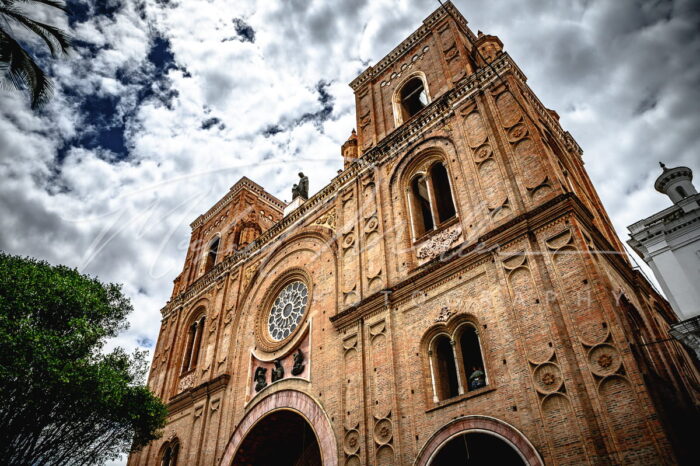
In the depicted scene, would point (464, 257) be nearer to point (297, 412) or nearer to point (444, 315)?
point (444, 315)

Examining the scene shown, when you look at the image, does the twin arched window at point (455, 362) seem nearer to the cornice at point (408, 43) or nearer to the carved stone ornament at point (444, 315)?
the carved stone ornament at point (444, 315)

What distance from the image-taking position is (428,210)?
14898mm

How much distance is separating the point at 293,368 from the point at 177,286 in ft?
41.7

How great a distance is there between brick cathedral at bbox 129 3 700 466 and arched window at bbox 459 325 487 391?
0.05m

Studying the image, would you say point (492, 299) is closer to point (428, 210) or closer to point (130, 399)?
point (428, 210)

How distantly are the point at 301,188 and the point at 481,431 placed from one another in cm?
1429

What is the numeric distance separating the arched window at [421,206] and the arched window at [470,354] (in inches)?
141

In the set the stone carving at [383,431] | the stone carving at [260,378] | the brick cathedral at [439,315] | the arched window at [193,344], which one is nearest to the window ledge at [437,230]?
the brick cathedral at [439,315]

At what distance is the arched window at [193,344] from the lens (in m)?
20.4

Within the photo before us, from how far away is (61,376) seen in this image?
11.6m

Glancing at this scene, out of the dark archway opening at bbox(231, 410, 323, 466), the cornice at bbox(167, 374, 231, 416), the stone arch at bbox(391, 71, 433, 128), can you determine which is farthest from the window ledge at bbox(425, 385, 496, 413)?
the stone arch at bbox(391, 71, 433, 128)

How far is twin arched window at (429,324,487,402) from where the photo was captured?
10.5m

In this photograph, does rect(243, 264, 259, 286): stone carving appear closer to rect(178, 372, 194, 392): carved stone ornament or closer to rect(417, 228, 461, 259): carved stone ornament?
rect(178, 372, 194, 392): carved stone ornament

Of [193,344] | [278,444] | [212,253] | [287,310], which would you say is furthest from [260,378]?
[212,253]
